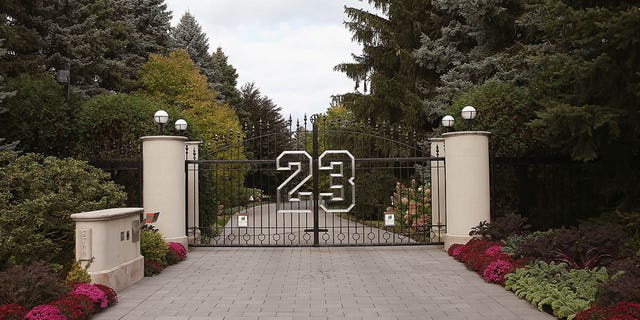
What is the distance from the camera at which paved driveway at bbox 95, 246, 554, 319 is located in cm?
688

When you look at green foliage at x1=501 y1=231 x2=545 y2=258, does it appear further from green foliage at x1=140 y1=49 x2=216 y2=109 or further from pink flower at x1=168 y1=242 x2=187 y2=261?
green foliage at x1=140 y1=49 x2=216 y2=109

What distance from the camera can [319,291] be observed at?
26.9 ft

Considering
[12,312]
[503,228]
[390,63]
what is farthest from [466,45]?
[12,312]

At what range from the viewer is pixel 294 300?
7.58 meters

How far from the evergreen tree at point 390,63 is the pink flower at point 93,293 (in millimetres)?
16663

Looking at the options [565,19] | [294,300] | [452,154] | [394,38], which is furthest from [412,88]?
[294,300]

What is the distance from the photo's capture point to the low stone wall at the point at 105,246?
8070 millimetres

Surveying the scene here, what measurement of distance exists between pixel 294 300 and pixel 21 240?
15.5 ft

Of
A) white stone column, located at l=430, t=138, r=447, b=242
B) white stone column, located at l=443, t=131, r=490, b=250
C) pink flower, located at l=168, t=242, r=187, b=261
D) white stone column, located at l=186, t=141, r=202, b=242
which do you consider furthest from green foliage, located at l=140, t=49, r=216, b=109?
white stone column, located at l=443, t=131, r=490, b=250

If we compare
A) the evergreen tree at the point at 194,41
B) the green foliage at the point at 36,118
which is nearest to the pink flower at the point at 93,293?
the green foliage at the point at 36,118

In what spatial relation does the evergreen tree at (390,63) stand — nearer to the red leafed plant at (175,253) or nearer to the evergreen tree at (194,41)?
the red leafed plant at (175,253)

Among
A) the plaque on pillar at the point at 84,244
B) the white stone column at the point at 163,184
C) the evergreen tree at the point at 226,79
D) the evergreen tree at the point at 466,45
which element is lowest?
the plaque on pillar at the point at 84,244

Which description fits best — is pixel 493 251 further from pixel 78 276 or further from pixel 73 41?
pixel 73 41

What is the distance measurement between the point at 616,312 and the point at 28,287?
6393mm
